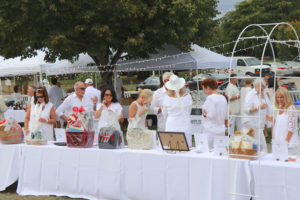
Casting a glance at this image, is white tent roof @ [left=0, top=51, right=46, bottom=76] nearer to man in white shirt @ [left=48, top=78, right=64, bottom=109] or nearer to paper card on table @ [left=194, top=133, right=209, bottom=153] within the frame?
man in white shirt @ [left=48, top=78, right=64, bottom=109]

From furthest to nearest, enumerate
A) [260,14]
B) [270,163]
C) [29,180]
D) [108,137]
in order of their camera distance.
Answer: [260,14], [29,180], [108,137], [270,163]

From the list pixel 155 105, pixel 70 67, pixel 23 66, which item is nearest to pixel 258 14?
pixel 23 66

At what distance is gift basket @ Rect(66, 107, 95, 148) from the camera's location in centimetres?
607

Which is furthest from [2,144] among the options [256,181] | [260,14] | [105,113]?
[260,14]

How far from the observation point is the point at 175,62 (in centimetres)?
1497

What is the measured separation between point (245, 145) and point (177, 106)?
1.42m

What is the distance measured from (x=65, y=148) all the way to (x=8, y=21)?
8746 millimetres

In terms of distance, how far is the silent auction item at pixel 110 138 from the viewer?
19.3 ft

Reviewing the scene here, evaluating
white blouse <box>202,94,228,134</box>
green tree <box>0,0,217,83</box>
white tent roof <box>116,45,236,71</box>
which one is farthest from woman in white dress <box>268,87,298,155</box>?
white tent roof <box>116,45,236,71</box>

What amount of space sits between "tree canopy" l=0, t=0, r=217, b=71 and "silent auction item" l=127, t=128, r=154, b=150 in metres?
8.12

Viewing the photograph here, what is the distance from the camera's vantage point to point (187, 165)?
17.2 feet

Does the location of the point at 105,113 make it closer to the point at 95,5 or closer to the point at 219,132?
the point at 219,132

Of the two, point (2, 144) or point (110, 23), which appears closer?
point (2, 144)

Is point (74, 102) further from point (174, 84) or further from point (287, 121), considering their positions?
point (287, 121)
